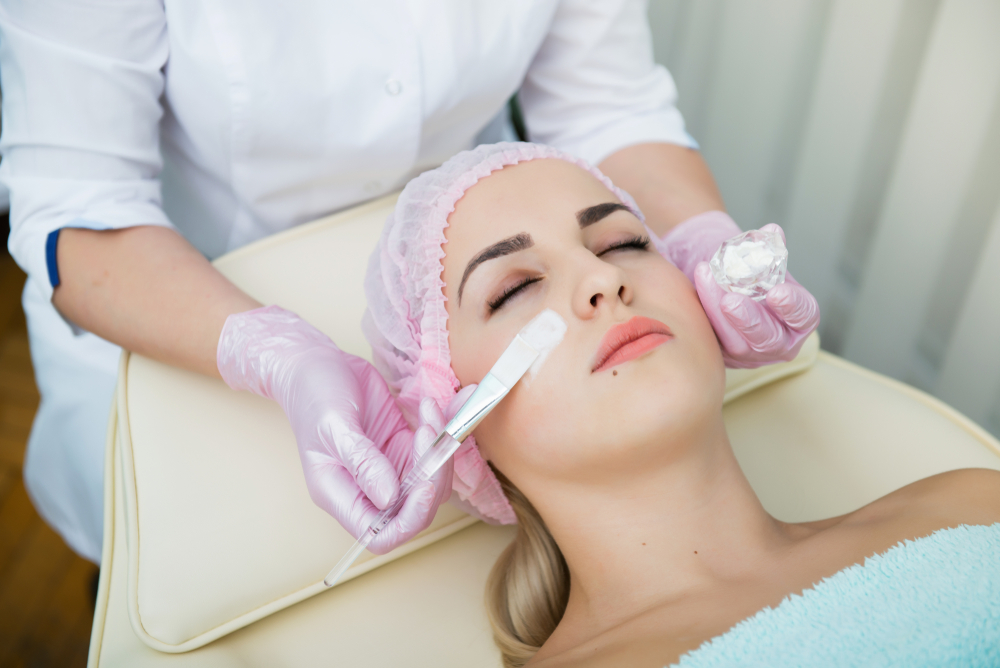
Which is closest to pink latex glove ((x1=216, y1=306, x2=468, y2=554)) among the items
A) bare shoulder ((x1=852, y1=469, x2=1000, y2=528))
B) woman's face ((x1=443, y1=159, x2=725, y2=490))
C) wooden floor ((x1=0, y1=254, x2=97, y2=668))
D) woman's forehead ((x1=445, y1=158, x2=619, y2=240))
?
woman's face ((x1=443, y1=159, x2=725, y2=490))

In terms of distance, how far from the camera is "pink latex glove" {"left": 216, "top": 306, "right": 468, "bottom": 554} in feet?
3.17

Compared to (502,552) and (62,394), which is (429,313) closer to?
(502,552)

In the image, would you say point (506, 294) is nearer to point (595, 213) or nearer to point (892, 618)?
point (595, 213)

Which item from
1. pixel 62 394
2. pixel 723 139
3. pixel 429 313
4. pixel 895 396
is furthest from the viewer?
pixel 723 139

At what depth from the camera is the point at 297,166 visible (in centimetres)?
136

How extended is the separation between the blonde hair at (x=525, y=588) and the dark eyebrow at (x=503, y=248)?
343mm

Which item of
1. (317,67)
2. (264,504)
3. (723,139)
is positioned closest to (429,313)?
(264,504)

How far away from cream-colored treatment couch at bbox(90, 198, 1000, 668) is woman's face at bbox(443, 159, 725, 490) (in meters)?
0.28

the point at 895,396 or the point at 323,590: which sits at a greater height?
the point at 895,396

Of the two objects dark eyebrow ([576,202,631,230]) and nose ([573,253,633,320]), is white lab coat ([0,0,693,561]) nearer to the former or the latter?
dark eyebrow ([576,202,631,230])

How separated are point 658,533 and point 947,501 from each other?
0.40 meters

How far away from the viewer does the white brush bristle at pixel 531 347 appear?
93cm

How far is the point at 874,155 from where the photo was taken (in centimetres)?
169

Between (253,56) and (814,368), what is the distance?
1.17m
